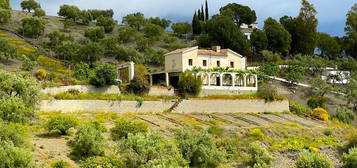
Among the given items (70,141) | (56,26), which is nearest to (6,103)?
(70,141)

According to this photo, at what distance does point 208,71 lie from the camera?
5181cm

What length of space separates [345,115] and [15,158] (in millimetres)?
39266

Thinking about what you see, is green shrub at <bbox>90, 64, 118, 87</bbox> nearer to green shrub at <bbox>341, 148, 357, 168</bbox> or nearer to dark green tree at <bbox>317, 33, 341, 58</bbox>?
green shrub at <bbox>341, 148, 357, 168</bbox>

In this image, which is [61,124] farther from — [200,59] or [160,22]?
[160,22]

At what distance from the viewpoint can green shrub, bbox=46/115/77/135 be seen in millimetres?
29047

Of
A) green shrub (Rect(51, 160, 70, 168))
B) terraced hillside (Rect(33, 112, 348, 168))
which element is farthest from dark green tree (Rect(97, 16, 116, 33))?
green shrub (Rect(51, 160, 70, 168))

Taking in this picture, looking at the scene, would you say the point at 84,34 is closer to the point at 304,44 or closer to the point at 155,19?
the point at 155,19

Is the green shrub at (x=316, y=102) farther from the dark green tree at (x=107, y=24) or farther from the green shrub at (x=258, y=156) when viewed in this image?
the dark green tree at (x=107, y=24)

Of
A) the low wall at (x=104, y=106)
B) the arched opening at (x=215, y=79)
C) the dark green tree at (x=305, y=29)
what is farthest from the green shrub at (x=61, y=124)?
the dark green tree at (x=305, y=29)

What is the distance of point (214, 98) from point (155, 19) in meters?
69.4

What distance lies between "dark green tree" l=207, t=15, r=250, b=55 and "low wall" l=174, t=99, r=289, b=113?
2162cm

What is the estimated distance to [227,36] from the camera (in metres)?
71.5

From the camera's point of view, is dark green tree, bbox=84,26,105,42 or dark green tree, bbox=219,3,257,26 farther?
dark green tree, bbox=219,3,257,26

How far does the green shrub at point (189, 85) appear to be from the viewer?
47.9 m
